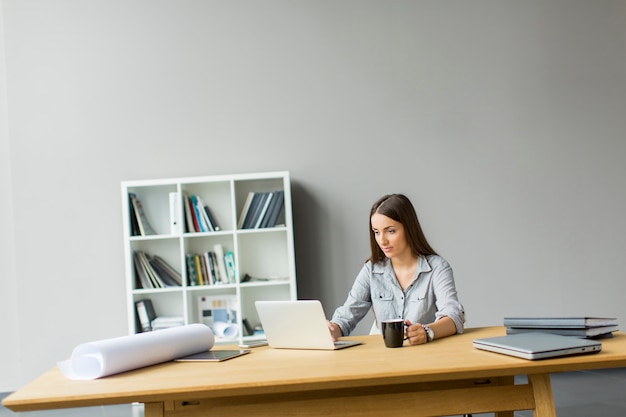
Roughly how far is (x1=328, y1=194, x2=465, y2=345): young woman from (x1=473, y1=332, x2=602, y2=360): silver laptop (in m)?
0.69

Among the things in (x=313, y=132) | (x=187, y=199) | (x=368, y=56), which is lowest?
(x=187, y=199)

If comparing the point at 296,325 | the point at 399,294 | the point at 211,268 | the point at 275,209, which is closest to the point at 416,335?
the point at 296,325

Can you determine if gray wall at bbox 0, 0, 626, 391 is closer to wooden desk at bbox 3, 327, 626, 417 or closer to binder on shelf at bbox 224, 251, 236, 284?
binder on shelf at bbox 224, 251, 236, 284

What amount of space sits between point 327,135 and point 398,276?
2208mm

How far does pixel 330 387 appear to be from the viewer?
1.87 metres

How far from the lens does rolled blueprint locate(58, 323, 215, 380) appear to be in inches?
80.6

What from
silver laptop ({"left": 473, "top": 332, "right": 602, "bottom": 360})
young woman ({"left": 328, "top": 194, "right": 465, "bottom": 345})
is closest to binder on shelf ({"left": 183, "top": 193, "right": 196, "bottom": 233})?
young woman ({"left": 328, "top": 194, "right": 465, "bottom": 345})

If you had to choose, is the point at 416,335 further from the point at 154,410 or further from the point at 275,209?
the point at 275,209

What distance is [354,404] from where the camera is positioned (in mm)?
2002

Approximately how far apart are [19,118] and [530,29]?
3793 mm

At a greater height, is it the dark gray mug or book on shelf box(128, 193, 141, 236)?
book on shelf box(128, 193, 141, 236)

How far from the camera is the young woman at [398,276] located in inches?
118

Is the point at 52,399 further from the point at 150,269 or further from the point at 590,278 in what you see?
the point at 590,278

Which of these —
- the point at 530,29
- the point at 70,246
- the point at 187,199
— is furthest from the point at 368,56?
the point at 70,246
